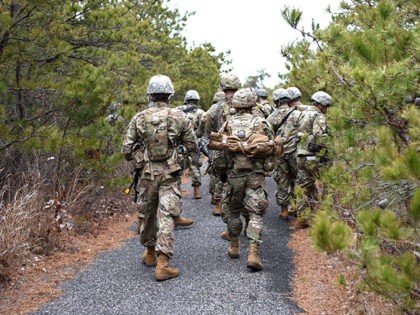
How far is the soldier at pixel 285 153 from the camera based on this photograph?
768cm

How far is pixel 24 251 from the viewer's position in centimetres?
520

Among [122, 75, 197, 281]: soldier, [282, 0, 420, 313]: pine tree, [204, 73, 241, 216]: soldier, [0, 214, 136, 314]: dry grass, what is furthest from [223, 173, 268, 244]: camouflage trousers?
[0, 214, 136, 314]: dry grass

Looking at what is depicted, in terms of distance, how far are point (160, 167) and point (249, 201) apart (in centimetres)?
116

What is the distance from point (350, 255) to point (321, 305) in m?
1.71

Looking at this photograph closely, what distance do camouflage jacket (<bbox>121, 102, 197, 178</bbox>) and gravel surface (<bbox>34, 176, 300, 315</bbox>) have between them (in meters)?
1.24

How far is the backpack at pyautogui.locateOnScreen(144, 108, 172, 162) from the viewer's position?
507 cm

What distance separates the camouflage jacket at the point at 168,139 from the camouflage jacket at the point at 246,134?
527 millimetres

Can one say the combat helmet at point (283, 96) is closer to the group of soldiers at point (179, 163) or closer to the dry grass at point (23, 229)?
the group of soldiers at point (179, 163)

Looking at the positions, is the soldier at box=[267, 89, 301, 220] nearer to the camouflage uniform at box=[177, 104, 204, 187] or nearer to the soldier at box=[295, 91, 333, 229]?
the soldier at box=[295, 91, 333, 229]

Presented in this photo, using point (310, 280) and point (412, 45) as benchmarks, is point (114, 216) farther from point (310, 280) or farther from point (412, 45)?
point (412, 45)

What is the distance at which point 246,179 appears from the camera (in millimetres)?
5379

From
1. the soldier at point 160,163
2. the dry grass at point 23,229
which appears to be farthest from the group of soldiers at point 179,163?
the dry grass at point 23,229

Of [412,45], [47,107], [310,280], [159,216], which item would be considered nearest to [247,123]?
[159,216]

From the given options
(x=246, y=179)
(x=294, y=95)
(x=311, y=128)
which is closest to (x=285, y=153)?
(x=311, y=128)
